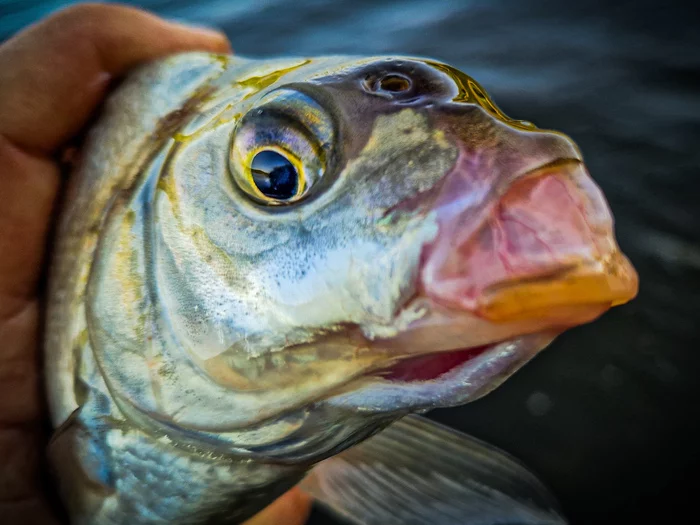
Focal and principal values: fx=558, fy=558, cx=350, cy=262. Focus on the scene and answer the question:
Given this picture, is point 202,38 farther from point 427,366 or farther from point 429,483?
point 429,483

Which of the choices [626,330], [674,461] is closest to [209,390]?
[674,461]

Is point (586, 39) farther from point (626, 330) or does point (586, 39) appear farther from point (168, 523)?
point (168, 523)

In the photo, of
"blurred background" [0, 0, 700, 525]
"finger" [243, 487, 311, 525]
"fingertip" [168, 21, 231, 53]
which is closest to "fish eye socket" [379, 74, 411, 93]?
"fingertip" [168, 21, 231, 53]

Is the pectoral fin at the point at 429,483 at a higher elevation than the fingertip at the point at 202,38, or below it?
below

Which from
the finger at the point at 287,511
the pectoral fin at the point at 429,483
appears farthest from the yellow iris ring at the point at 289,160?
the finger at the point at 287,511

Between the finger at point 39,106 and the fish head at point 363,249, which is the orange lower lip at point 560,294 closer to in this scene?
the fish head at point 363,249

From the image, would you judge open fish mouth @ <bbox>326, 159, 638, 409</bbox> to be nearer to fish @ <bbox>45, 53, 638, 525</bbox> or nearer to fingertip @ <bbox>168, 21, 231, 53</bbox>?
fish @ <bbox>45, 53, 638, 525</bbox>
